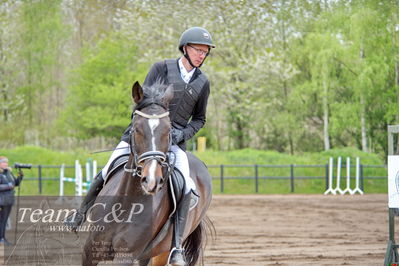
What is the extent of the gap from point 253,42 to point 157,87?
30.6m

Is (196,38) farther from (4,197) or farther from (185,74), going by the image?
(4,197)

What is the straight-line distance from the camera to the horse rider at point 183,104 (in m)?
5.95

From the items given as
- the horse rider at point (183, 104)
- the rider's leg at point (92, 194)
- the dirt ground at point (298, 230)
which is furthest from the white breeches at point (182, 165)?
the dirt ground at point (298, 230)

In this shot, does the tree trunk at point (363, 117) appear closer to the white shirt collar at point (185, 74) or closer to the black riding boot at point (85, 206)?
the white shirt collar at point (185, 74)

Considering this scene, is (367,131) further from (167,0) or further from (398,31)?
(167,0)

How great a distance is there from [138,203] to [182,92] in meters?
1.17

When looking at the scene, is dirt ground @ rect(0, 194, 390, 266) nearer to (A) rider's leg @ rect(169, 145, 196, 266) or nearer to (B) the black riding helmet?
(A) rider's leg @ rect(169, 145, 196, 266)

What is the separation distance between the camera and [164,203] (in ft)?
19.0

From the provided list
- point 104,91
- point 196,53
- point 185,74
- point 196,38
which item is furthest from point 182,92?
point 104,91

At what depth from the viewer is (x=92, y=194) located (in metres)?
6.04

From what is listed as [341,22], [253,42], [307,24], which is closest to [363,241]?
[341,22]

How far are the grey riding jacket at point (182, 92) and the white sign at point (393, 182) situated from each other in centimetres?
338

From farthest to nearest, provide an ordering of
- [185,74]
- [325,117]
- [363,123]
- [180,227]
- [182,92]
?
[325,117] → [363,123] → [185,74] → [182,92] → [180,227]

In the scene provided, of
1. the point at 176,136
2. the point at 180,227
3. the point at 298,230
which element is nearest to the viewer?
the point at 176,136
